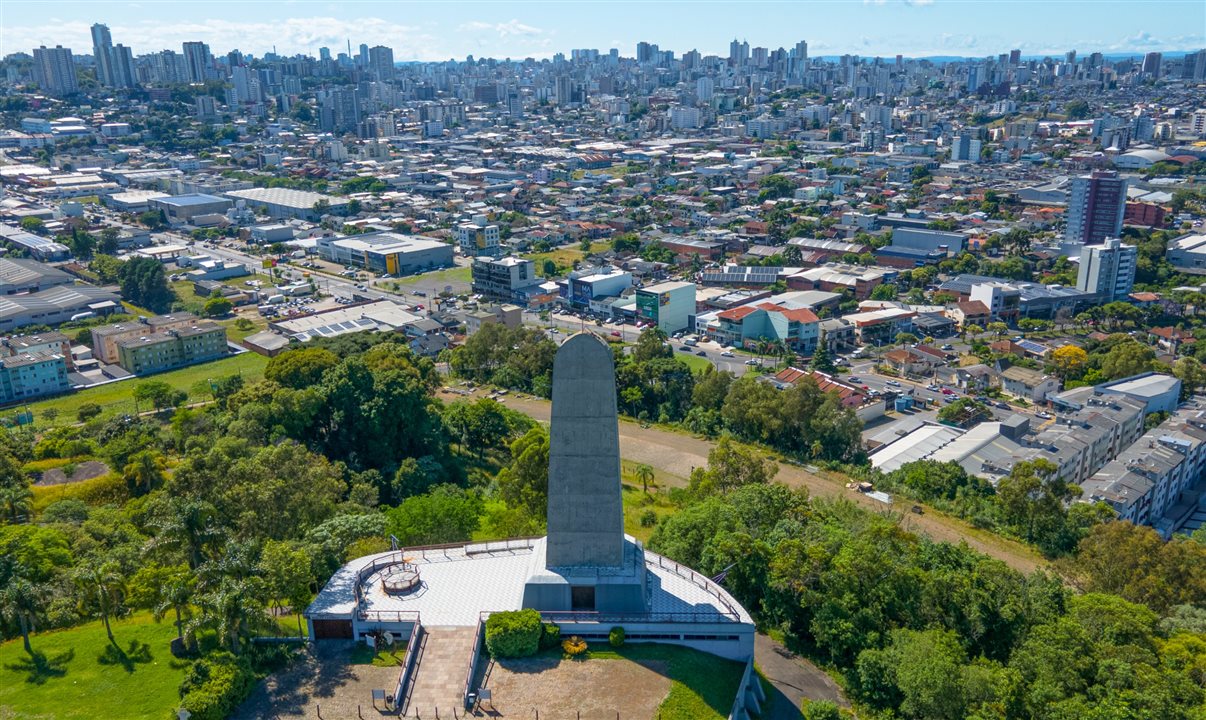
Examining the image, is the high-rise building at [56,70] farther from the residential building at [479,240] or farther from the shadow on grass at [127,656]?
the shadow on grass at [127,656]

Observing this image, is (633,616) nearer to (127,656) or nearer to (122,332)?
(127,656)

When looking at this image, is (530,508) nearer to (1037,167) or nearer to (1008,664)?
(1008,664)

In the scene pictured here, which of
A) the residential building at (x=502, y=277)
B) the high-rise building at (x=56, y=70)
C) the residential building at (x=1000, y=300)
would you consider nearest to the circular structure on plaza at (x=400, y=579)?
the residential building at (x=502, y=277)

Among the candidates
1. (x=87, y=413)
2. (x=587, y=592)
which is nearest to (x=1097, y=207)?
(x=587, y=592)

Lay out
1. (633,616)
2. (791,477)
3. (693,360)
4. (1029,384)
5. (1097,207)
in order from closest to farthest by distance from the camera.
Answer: (633,616) → (791,477) → (1029,384) → (693,360) → (1097,207)

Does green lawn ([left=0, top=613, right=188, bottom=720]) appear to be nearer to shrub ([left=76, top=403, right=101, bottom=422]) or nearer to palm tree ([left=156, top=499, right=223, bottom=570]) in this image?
palm tree ([left=156, top=499, right=223, bottom=570])

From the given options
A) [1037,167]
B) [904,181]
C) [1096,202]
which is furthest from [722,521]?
[1037,167]

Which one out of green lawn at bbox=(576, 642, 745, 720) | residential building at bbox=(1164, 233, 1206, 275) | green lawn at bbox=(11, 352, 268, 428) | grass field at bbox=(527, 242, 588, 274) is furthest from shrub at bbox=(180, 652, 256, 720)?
residential building at bbox=(1164, 233, 1206, 275)
